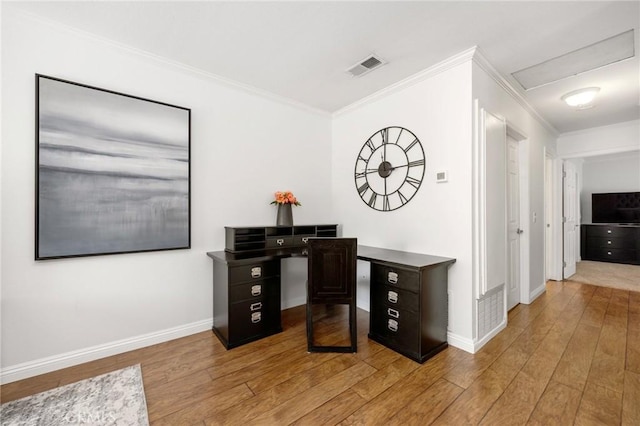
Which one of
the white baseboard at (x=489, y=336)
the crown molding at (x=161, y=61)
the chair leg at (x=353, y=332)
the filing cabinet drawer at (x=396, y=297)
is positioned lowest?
the white baseboard at (x=489, y=336)

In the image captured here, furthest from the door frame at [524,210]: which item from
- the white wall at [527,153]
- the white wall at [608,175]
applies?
the white wall at [608,175]

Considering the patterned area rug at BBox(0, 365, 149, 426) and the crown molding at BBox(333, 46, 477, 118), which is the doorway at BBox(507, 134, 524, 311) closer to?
the crown molding at BBox(333, 46, 477, 118)

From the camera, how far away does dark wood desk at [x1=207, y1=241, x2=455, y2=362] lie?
7.33ft

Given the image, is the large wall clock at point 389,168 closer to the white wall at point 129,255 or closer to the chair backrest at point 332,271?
the white wall at point 129,255

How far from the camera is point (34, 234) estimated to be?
2000 millimetres

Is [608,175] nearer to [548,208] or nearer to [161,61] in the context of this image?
[548,208]

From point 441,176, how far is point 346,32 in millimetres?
1528

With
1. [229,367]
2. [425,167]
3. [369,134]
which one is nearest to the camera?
[229,367]

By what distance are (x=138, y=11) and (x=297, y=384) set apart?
292 centimetres

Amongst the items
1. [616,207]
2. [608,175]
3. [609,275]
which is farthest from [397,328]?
[608,175]

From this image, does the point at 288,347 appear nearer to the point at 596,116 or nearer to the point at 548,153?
the point at 548,153

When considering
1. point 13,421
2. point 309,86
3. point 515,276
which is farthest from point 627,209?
point 13,421

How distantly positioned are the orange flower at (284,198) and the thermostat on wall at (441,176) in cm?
161

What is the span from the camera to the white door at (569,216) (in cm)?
475
